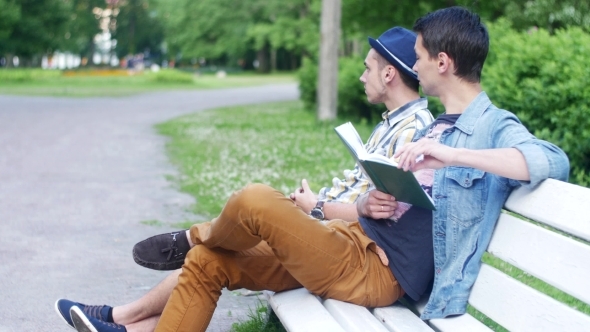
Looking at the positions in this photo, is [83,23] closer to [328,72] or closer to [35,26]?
[35,26]

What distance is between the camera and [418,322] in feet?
11.1

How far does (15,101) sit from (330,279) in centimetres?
2398

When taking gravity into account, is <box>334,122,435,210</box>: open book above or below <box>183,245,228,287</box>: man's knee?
above

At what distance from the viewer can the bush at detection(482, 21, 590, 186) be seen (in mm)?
7230

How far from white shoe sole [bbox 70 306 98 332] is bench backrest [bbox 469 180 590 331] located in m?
1.68

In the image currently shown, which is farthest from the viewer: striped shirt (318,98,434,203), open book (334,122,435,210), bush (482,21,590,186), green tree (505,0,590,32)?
green tree (505,0,590,32)

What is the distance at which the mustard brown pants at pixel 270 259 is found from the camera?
11.2ft

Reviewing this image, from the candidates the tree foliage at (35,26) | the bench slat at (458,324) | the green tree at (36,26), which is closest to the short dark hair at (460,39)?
the bench slat at (458,324)

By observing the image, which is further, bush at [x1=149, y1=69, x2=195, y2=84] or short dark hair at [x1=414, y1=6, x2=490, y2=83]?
bush at [x1=149, y1=69, x2=195, y2=84]

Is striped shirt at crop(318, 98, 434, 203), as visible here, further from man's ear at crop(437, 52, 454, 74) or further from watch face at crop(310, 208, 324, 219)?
man's ear at crop(437, 52, 454, 74)

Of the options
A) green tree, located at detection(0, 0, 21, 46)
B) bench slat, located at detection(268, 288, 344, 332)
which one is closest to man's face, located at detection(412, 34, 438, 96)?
bench slat, located at detection(268, 288, 344, 332)

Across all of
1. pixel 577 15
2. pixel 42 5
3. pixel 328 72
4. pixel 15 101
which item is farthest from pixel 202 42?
pixel 577 15

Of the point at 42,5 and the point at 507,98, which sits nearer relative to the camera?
the point at 507,98

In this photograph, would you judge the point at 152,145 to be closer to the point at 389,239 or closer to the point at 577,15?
the point at 577,15
